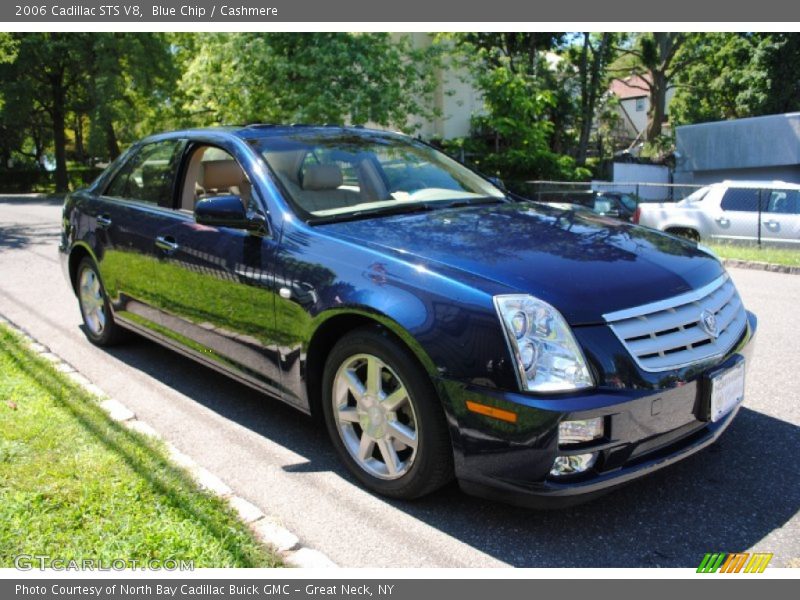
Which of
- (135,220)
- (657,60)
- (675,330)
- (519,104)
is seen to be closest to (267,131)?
(135,220)

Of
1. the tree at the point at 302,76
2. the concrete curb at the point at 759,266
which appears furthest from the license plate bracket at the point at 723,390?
the tree at the point at 302,76

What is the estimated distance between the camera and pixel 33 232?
1529cm

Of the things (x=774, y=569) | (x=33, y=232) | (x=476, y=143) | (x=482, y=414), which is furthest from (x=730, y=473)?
(x=476, y=143)

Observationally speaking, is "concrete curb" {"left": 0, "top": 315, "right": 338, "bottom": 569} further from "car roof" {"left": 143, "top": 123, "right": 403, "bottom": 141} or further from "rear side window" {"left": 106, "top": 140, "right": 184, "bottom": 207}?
"car roof" {"left": 143, "top": 123, "right": 403, "bottom": 141}

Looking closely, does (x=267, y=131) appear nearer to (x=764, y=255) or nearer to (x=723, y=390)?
(x=723, y=390)

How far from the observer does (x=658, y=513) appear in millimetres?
3107

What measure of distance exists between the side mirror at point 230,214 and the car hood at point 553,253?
0.43m

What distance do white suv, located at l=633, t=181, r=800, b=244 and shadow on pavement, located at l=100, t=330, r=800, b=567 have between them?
1005cm

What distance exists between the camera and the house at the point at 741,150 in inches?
1099

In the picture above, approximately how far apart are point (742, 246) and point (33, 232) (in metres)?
14.0

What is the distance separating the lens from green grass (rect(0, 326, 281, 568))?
282 centimetres

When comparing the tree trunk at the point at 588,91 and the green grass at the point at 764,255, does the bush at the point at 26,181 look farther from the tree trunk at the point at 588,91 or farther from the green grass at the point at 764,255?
the green grass at the point at 764,255

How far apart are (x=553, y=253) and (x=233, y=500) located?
180 centimetres
